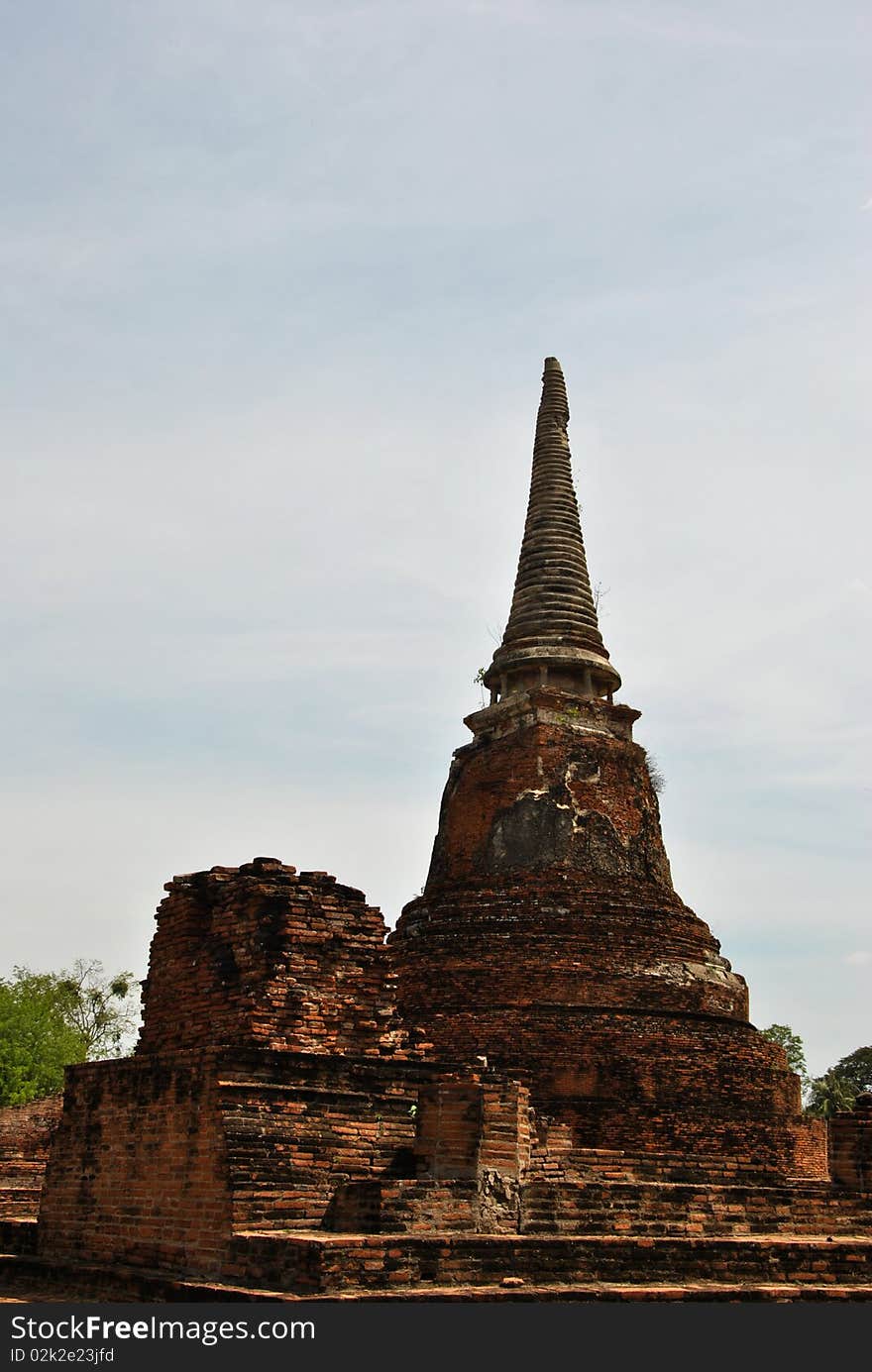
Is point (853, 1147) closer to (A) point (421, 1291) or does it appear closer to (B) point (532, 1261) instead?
(B) point (532, 1261)

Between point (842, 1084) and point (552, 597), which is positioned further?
point (842, 1084)

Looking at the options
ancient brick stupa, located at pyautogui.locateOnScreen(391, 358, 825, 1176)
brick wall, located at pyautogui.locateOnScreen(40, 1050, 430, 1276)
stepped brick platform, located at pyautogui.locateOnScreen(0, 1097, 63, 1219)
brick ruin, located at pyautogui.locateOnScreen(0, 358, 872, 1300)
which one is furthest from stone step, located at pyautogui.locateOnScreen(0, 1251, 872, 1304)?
stepped brick platform, located at pyautogui.locateOnScreen(0, 1097, 63, 1219)

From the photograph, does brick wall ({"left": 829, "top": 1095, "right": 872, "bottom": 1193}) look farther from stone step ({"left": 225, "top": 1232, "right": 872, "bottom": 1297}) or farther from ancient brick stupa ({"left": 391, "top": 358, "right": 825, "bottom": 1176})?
stone step ({"left": 225, "top": 1232, "right": 872, "bottom": 1297})

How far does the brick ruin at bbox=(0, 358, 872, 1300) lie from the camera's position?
10.1 m

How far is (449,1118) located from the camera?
11.8m

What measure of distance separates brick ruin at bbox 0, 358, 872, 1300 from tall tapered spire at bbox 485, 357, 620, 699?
3678mm

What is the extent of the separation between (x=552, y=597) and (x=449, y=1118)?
12.9 metres

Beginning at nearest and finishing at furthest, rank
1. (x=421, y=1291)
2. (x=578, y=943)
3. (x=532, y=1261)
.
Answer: (x=421, y=1291) < (x=532, y=1261) < (x=578, y=943)

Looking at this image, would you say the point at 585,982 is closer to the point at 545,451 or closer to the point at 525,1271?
the point at 525,1271

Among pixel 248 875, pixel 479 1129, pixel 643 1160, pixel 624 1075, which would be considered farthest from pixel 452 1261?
pixel 624 1075

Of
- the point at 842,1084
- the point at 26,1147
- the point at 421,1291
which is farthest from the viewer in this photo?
the point at 842,1084

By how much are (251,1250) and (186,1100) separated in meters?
1.75

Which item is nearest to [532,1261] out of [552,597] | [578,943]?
[578,943]

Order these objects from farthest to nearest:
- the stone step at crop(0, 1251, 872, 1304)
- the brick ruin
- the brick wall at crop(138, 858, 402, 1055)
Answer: the brick wall at crop(138, 858, 402, 1055)
the brick ruin
the stone step at crop(0, 1251, 872, 1304)
